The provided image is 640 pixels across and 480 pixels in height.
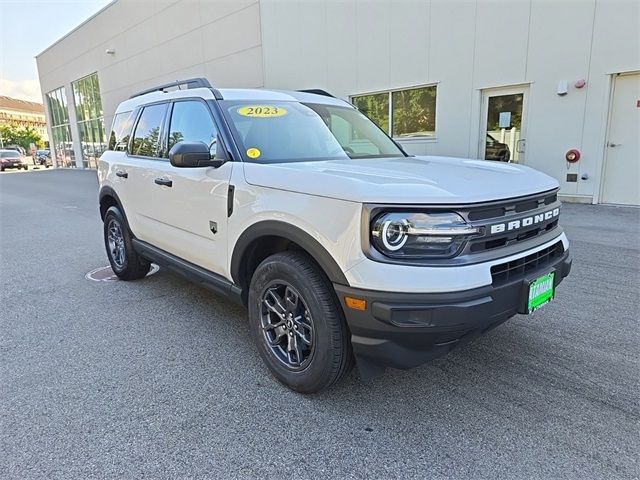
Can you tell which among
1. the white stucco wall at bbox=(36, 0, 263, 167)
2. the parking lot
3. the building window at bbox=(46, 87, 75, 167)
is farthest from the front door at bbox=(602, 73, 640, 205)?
the building window at bbox=(46, 87, 75, 167)

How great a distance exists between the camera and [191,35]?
55.3 feet

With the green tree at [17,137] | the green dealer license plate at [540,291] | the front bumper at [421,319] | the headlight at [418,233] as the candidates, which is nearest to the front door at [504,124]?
the green dealer license plate at [540,291]

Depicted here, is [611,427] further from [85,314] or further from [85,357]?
[85,314]

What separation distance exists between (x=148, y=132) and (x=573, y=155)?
25.7ft

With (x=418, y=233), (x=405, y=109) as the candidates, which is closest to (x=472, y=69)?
(x=405, y=109)

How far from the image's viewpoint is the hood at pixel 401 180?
2.06 metres

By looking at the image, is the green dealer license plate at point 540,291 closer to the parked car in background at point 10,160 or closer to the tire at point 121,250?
the tire at point 121,250

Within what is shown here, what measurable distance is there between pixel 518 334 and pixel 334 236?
1985mm

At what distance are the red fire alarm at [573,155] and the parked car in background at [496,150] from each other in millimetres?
1241

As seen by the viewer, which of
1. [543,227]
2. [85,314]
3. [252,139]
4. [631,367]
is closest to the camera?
[543,227]

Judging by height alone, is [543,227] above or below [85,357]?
above

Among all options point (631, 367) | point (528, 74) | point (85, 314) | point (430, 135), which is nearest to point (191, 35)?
A: point (430, 135)

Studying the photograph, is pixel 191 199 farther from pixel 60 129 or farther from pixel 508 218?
pixel 60 129

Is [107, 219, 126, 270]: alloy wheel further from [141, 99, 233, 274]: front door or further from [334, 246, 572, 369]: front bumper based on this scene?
[334, 246, 572, 369]: front bumper
